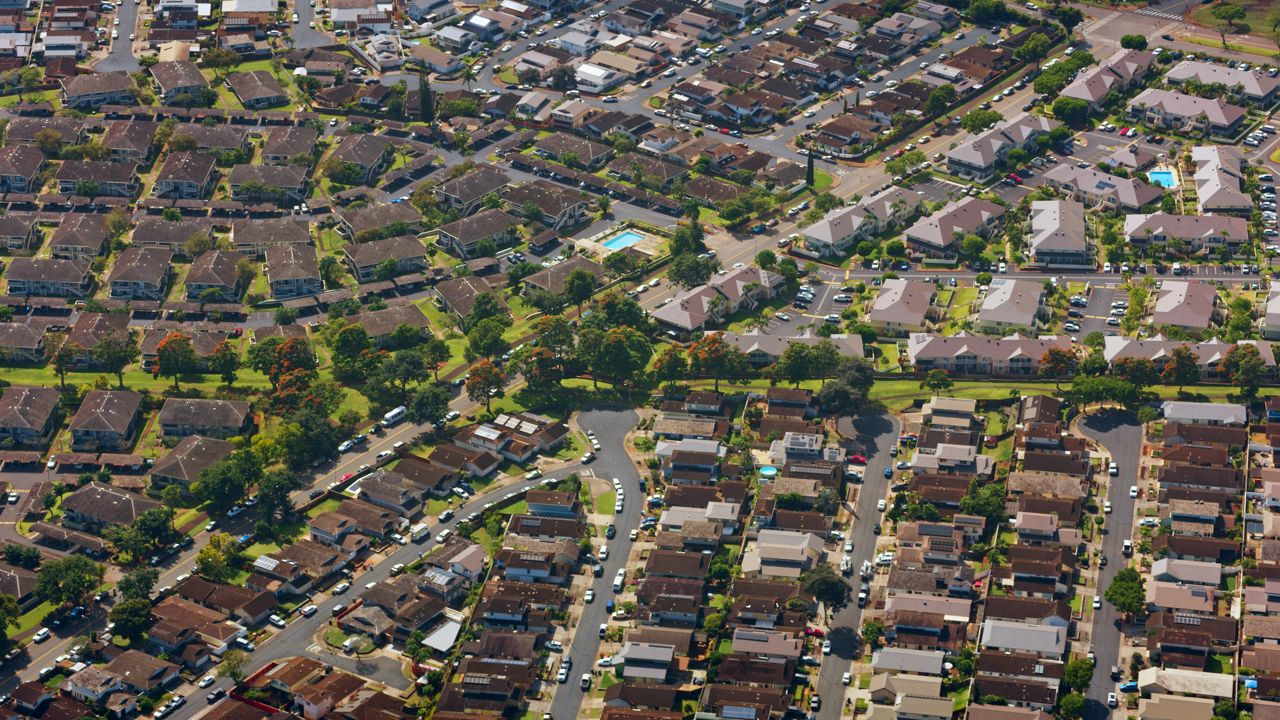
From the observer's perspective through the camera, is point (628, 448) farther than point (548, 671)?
Yes

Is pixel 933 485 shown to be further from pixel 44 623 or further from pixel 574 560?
pixel 44 623

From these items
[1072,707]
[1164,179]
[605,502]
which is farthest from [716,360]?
[1164,179]

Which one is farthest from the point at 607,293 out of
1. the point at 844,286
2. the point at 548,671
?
the point at 548,671

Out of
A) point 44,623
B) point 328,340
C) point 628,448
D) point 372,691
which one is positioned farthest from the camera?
point 328,340

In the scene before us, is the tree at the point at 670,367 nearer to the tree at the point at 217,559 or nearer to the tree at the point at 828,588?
the tree at the point at 828,588

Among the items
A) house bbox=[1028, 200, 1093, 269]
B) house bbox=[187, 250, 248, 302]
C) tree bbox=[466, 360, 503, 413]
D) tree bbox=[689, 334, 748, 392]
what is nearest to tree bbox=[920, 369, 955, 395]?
tree bbox=[689, 334, 748, 392]
